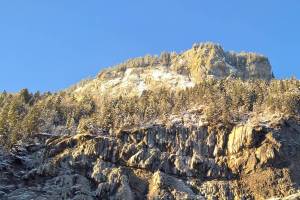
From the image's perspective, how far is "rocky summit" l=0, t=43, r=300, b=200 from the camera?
96.3 metres

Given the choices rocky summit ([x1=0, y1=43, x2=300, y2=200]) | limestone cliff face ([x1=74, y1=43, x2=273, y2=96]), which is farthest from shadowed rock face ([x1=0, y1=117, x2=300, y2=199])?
limestone cliff face ([x1=74, y1=43, x2=273, y2=96])

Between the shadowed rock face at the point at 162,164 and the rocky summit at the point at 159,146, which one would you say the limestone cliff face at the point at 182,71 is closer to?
the rocky summit at the point at 159,146

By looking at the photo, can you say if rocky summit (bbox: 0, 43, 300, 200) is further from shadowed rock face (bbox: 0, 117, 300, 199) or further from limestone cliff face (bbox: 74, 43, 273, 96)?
limestone cliff face (bbox: 74, 43, 273, 96)

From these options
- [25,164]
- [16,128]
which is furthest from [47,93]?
[25,164]

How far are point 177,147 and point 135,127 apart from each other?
410 inches

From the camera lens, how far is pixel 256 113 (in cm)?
11969

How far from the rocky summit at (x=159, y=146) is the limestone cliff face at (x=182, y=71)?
3912 cm

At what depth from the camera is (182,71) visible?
18675 cm

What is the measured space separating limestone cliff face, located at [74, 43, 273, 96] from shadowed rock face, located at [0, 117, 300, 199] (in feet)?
200

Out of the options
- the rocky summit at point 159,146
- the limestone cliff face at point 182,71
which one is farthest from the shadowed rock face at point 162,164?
the limestone cliff face at point 182,71

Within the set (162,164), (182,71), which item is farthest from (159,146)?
(182,71)

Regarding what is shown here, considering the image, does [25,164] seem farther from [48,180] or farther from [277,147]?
[277,147]

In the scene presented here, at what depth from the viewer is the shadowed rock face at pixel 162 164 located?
313ft

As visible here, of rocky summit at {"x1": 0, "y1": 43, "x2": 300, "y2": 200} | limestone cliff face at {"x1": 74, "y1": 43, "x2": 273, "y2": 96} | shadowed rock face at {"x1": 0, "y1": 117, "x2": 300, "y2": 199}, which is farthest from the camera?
limestone cliff face at {"x1": 74, "y1": 43, "x2": 273, "y2": 96}
